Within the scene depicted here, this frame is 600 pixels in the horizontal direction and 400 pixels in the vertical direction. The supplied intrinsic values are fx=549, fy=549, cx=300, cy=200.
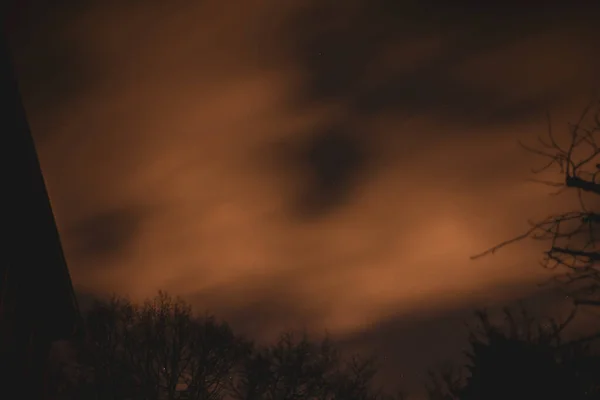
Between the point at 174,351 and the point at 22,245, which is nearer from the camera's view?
the point at 22,245

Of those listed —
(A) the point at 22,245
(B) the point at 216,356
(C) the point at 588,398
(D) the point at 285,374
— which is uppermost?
(A) the point at 22,245

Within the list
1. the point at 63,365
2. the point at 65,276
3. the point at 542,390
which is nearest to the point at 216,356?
the point at 63,365

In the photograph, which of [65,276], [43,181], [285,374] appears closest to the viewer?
[43,181]

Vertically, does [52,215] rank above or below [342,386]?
above

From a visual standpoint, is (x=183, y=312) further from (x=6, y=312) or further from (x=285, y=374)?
(x=6, y=312)

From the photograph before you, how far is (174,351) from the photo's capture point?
27.2 meters

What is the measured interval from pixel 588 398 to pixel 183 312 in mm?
18815

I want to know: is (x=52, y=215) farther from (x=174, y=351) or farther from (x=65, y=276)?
(x=174, y=351)

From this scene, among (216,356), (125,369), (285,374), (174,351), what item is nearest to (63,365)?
(125,369)

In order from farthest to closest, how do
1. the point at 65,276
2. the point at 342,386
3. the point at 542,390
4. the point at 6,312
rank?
the point at 342,386
the point at 542,390
the point at 65,276
the point at 6,312

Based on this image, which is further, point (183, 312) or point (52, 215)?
point (183, 312)

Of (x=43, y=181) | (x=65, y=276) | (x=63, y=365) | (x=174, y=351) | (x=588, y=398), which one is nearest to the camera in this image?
(x=43, y=181)

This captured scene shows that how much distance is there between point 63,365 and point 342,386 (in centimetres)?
1547

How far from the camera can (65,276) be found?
848 centimetres
